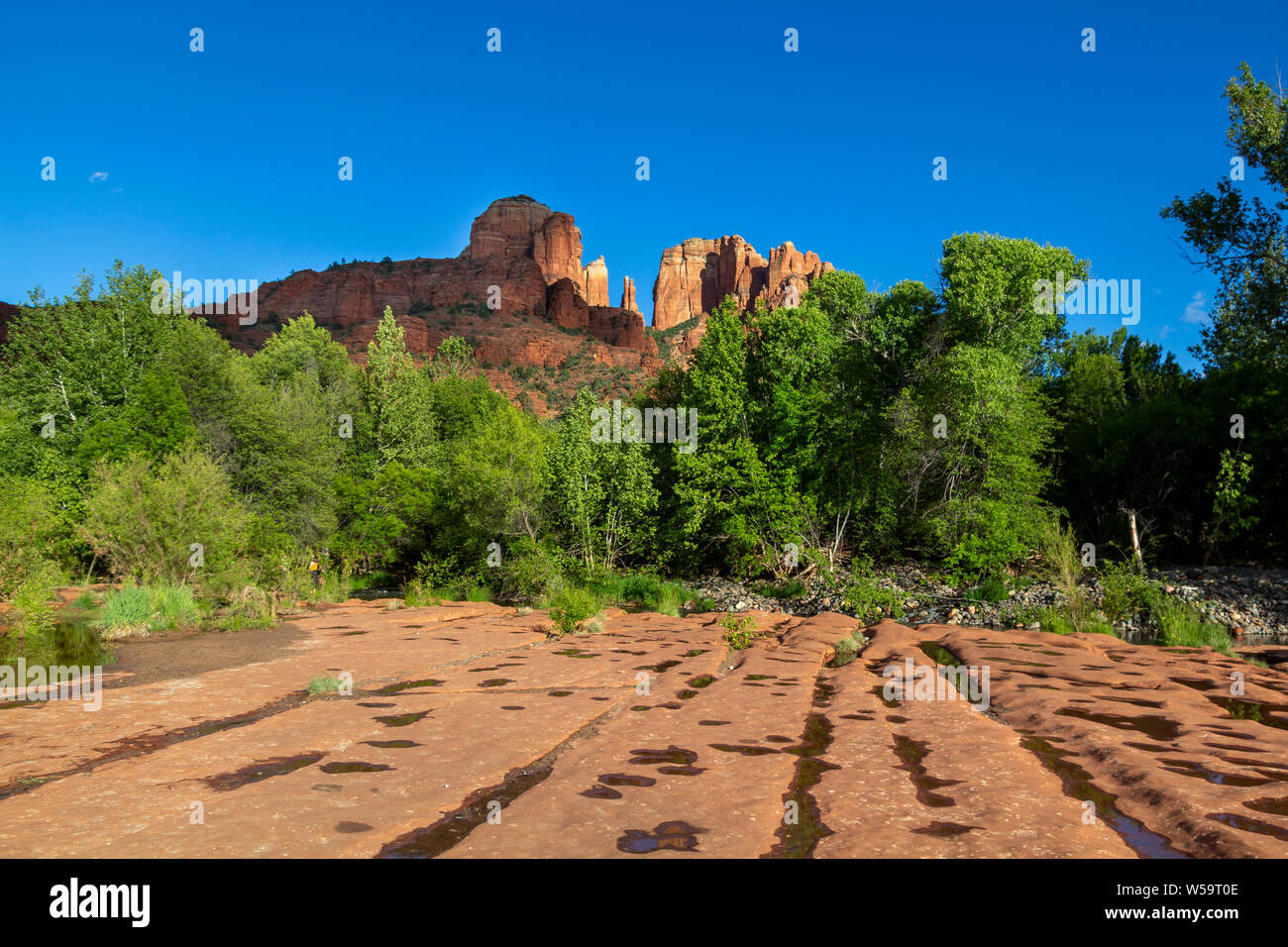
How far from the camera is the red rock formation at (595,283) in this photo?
508 feet

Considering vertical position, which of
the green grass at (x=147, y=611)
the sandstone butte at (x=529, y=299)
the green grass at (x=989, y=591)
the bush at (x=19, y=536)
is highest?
the sandstone butte at (x=529, y=299)

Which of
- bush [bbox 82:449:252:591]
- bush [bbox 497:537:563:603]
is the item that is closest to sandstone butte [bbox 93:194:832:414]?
bush [bbox 497:537:563:603]

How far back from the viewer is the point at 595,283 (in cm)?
15688

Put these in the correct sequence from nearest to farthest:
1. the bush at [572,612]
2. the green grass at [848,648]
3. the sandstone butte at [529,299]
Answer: the green grass at [848,648], the bush at [572,612], the sandstone butte at [529,299]

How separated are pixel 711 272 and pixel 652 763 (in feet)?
541

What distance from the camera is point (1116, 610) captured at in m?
18.2

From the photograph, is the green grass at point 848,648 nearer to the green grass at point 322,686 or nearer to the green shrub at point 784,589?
the green grass at point 322,686

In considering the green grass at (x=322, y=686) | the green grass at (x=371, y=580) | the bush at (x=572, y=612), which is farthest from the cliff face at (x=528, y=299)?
the green grass at (x=322, y=686)

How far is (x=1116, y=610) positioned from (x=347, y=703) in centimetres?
1933

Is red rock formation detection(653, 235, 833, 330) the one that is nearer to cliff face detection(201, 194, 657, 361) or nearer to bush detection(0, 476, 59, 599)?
cliff face detection(201, 194, 657, 361)

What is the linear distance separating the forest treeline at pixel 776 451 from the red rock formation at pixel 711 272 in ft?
365

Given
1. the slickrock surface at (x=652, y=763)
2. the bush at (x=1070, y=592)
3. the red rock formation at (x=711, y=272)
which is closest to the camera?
the slickrock surface at (x=652, y=763)

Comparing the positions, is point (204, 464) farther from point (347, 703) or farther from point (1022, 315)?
point (1022, 315)
